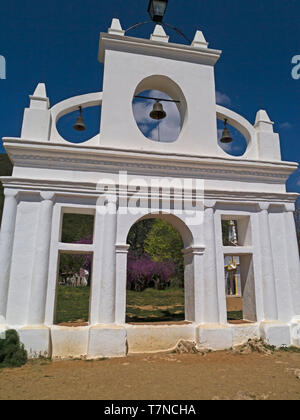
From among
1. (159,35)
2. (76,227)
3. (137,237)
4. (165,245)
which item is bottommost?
(165,245)

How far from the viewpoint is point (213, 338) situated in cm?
771

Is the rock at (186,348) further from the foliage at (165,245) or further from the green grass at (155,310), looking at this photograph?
the foliage at (165,245)

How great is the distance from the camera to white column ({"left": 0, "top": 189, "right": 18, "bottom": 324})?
7.20m

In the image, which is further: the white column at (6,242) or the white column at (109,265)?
the white column at (109,265)

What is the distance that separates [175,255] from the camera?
2875 centimetres

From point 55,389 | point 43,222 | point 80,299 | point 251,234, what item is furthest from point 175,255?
point 55,389

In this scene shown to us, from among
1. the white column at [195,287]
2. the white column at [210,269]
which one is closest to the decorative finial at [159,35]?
the white column at [210,269]

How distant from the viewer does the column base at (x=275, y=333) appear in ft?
26.3

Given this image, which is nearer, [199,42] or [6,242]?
[6,242]

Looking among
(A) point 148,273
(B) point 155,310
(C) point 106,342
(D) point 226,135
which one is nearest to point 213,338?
(C) point 106,342

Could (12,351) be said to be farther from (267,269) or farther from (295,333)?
(295,333)

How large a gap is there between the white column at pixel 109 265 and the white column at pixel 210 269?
2.39 metres

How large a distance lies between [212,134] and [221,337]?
5561 millimetres

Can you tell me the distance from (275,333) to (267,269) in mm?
1612
